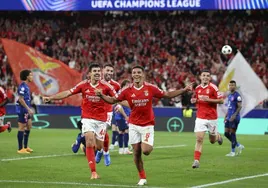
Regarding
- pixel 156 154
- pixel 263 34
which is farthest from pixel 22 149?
pixel 263 34

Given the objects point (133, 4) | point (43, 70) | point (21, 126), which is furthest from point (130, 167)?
point (133, 4)

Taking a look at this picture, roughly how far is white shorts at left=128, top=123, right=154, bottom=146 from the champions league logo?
2467cm

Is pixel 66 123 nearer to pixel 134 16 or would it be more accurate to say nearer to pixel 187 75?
pixel 187 75

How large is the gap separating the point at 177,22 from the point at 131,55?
13.0 ft

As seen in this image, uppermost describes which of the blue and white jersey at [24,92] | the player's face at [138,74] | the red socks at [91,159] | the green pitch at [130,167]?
the player's face at [138,74]

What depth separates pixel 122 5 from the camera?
38781mm

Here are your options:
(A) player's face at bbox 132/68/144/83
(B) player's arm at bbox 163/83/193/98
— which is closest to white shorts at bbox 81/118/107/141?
(A) player's face at bbox 132/68/144/83

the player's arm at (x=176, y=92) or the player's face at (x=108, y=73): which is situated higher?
the player's face at (x=108, y=73)

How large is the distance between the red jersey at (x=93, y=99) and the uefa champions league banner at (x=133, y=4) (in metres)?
22.6

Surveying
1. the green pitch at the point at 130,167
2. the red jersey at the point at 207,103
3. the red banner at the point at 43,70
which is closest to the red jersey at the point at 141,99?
the green pitch at the point at 130,167

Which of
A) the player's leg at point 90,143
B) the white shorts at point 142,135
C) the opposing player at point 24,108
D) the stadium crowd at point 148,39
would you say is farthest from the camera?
the stadium crowd at point 148,39

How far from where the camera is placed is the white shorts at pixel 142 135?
14016 mm

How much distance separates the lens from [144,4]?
3862 cm

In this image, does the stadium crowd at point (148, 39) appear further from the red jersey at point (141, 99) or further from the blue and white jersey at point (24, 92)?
the red jersey at point (141, 99)
